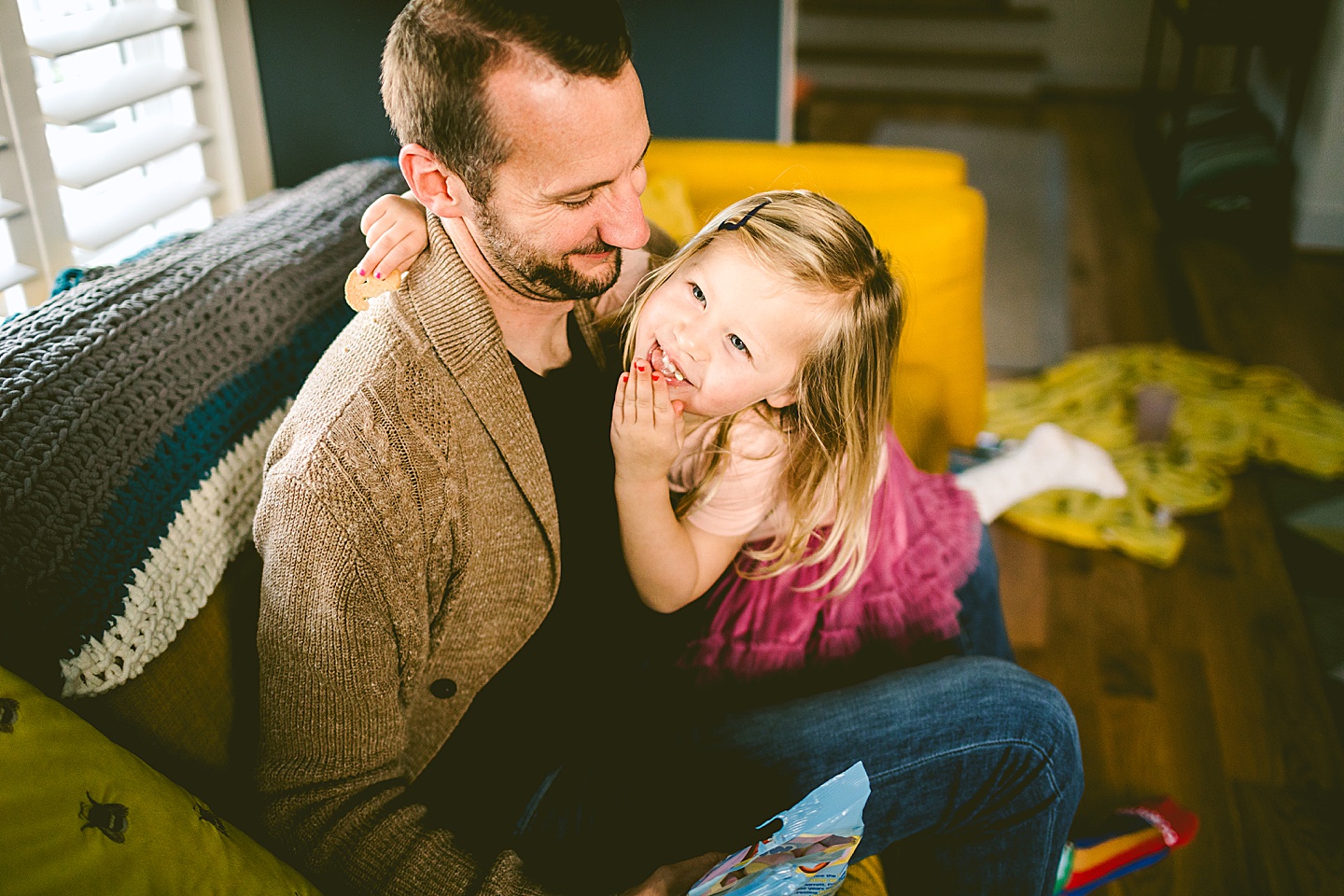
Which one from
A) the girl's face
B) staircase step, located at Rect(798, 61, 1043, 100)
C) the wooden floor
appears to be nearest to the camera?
the girl's face

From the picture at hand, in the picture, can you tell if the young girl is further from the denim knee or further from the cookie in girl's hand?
the denim knee

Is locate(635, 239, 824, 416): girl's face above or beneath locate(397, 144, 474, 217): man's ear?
beneath

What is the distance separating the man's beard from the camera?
3.52 ft

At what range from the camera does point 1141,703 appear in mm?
1927

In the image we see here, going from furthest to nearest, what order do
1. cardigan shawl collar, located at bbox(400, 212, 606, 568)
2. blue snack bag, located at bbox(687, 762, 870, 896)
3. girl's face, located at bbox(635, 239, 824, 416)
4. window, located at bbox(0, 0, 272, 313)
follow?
window, located at bbox(0, 0, 272, 313) < girl's face, located at bbox(635, 239, 824, 416) < cardigan shawl collar, located at bbox(400, 212, 606, 568) < blue snack bag, located at bbox(687, 762, 870, 896)

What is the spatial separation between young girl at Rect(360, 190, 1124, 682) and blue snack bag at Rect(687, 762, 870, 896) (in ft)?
1.22

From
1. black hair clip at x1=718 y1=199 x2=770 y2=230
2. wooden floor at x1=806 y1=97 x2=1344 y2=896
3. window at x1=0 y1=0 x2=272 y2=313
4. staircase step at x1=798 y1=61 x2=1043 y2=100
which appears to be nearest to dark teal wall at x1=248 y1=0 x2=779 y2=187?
window at x1=0 y1=0 x2=272 y2=313

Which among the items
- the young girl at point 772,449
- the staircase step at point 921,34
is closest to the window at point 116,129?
the young girl at point 772,449

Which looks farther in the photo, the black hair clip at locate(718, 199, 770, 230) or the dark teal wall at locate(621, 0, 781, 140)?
the dark teal wall at locate(621, 0, 781, 140)

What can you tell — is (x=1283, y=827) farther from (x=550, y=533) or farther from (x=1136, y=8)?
(x=1136, y=8)

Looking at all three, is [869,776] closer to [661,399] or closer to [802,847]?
[802,847]

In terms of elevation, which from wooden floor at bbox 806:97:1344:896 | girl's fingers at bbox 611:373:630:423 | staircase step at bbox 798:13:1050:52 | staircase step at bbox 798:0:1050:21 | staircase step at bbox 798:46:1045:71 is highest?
girl's fingers at bbox 611:373:630:423

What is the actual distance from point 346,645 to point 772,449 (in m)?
0.57

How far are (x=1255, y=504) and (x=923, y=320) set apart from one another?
3.50ft
